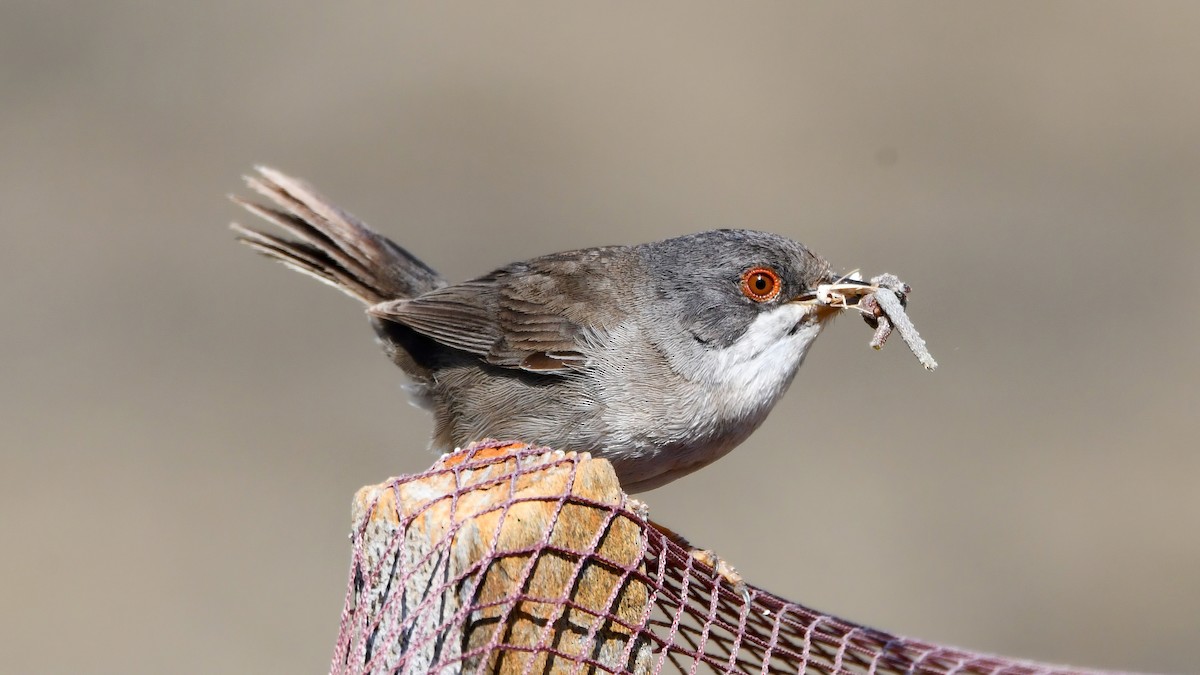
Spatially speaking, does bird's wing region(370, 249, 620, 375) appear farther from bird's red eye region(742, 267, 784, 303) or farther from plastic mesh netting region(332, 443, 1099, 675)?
plastic mesh netting region(332, 443, 1099, 675)

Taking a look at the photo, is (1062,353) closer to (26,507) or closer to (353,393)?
(353,393)

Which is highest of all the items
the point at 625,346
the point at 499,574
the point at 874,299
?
the point at 874,299

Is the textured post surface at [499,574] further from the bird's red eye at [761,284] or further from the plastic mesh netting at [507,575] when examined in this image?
the bird's red eye at [761,284]

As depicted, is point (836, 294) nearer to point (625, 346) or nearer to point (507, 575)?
point (625, 346)

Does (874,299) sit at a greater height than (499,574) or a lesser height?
greater

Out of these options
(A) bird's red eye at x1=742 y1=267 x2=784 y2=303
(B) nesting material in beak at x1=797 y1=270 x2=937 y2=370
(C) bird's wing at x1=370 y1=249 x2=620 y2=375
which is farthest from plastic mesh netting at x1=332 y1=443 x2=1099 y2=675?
(A) bird's red eye at x1=742 y1=267 x2=784 y2=303

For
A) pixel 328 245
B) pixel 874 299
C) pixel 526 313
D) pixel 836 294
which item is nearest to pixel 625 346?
pixel 526 313

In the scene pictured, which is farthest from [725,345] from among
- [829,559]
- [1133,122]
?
[1133,122]
